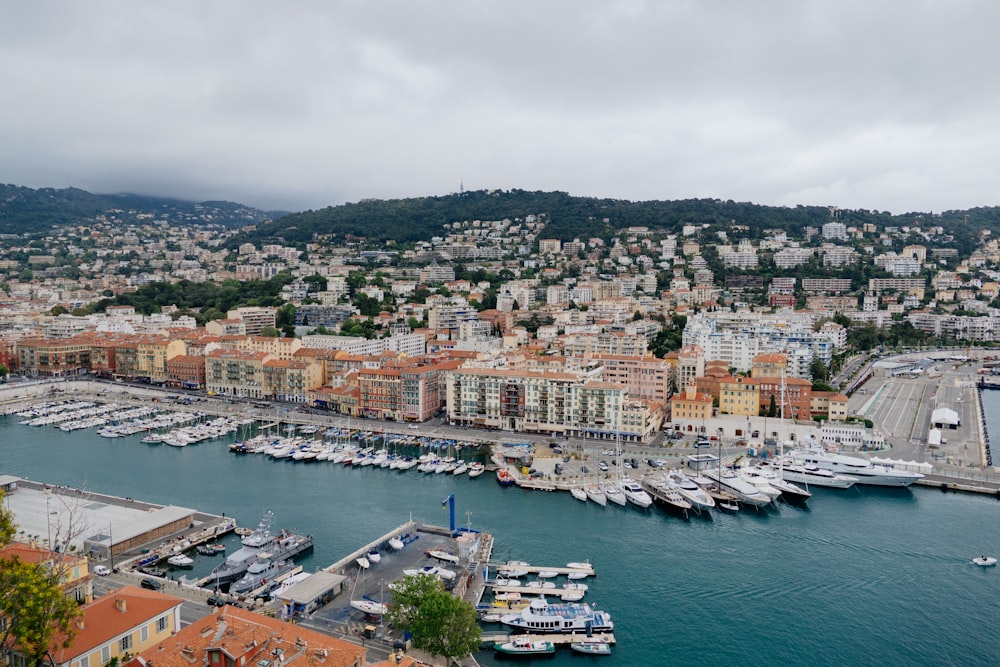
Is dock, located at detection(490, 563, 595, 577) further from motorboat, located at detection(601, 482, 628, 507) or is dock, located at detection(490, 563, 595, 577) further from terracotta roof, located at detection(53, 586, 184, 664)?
terracotta roof, located at detection(53, 586, 184, 664)

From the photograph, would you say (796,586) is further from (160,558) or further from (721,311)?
(721,311)

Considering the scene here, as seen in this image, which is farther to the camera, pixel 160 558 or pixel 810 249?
pixel 810 249

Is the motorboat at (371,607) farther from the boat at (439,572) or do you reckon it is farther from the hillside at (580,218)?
the hillside at (580,218)

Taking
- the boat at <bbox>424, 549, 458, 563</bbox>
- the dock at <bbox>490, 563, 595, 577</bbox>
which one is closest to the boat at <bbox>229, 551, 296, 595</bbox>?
the boat at <bbox>424, 549, 458, 563</bbox>

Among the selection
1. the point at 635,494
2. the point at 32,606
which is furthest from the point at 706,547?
the point at 32,606

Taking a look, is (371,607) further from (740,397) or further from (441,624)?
(740,397)

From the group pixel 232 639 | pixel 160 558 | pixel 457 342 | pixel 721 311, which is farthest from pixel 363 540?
pixel 721 311
